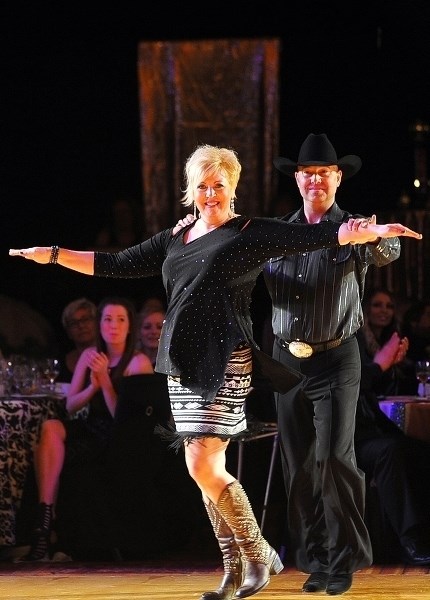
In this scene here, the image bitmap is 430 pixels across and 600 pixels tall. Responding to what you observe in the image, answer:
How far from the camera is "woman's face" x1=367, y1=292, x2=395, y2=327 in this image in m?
7.53

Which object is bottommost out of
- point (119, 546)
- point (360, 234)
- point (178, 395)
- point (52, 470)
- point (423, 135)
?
point (119, 546)

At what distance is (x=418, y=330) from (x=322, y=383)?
4.14 metres

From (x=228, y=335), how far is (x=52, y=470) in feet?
8.51

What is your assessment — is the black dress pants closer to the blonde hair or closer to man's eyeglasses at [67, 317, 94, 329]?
the blonde hair

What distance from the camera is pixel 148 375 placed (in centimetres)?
643

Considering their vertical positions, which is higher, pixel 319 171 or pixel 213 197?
pixel 319 171

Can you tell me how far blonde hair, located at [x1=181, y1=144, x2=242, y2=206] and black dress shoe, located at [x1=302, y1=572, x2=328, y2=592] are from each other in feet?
5.46

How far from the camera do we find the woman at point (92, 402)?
6.59 metres

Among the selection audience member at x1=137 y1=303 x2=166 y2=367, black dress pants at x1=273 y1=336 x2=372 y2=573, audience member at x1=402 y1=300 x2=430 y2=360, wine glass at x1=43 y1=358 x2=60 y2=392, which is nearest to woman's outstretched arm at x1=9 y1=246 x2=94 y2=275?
black dress pants at x1=273 y1=336 x2=372 y2=573

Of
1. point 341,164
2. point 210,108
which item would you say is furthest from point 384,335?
point 210,108

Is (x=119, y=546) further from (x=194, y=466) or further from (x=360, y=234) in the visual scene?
(x=360, y=234)

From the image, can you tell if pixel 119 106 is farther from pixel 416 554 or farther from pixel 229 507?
pixel 229 507

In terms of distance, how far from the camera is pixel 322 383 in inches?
194

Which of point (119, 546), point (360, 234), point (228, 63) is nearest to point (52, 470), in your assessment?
point (119, 546)
